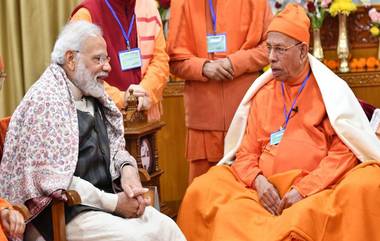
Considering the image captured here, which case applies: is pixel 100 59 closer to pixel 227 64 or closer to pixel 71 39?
pixel 71 39

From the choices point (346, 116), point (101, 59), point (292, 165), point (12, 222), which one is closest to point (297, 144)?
point (292, 165)

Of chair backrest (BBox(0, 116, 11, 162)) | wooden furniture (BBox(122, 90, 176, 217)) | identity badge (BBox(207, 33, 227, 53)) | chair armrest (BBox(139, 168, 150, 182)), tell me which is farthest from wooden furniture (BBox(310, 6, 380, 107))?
chair backrest (BBox(0, 116, 11, 162))

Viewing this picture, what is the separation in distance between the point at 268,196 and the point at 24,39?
8.00 ft

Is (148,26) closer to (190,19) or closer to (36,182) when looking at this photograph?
(190,19)

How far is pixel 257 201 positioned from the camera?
12.6ft

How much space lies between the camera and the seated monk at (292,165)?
353cm

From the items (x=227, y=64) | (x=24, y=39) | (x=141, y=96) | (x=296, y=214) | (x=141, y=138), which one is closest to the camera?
(x=296, y=214)

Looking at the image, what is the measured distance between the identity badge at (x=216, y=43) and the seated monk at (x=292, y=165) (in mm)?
516

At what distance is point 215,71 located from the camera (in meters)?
4.55

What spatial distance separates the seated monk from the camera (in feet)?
11.6

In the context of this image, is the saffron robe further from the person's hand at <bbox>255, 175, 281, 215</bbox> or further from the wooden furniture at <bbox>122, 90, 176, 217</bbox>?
the wooden furniture at <bbox>122, 90, 176, 217</bbox>

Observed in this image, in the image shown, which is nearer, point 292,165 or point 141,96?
point 292,165

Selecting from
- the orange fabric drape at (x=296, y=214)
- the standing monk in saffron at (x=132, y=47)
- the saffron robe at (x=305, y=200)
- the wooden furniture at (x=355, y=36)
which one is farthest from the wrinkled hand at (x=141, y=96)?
the wooden furniture at (x=355, y=36)

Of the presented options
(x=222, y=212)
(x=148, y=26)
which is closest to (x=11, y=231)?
(x=222, y=212)
